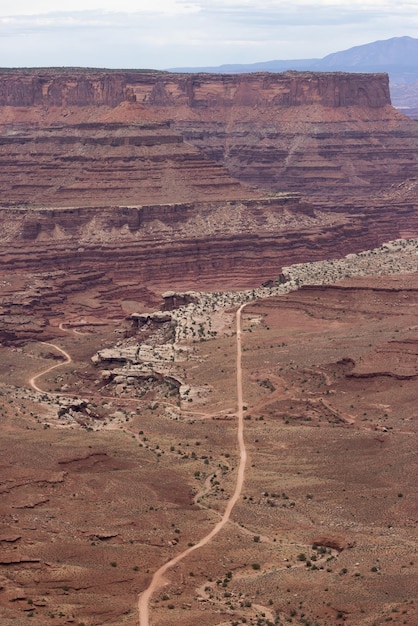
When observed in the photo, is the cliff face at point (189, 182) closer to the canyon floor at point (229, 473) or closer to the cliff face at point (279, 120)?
the cliff face at point (279, 120)

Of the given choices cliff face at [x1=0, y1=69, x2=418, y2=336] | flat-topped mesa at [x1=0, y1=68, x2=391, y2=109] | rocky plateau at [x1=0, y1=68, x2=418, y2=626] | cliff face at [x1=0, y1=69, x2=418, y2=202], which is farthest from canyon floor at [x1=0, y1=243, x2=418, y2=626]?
flat-topped mesa at [x1=0, y1=68, x2=391, y2=109]

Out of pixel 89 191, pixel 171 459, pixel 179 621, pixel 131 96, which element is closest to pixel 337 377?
pixel 171 459

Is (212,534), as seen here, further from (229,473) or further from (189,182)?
(189,182)

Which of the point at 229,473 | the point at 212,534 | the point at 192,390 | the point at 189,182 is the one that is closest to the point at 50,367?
the point at 192,390

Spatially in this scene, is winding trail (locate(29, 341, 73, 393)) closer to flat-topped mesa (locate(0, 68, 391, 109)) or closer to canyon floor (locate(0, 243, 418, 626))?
canyon floor (locate(0, 243, 418, 626))

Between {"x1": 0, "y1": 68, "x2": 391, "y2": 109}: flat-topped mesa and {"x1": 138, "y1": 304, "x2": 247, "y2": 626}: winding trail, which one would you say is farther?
{"x1": 0, "y1": 68, "x2": 391, "y2": 109}: flat-topped mesa
